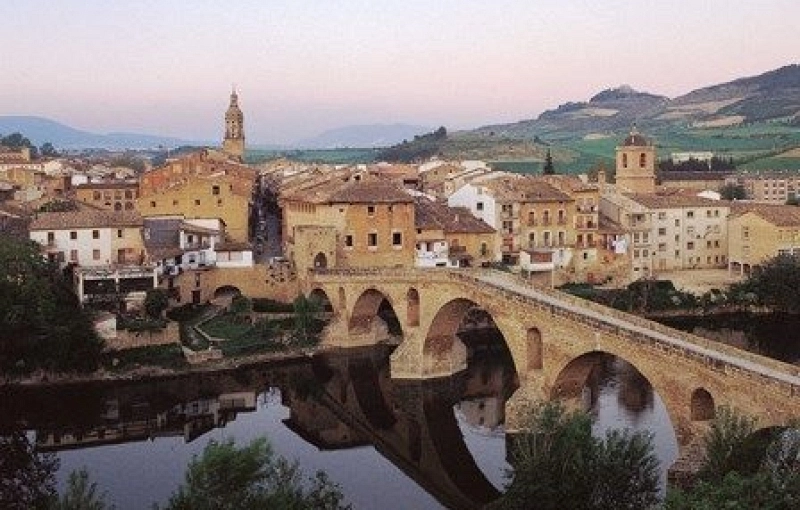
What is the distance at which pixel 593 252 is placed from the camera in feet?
181

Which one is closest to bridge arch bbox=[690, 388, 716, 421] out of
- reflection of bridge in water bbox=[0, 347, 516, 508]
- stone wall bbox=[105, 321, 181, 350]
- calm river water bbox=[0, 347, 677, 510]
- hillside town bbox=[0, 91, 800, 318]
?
calm river water bbox=[0, 347, 677, 510]

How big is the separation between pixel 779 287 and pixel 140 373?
109ft

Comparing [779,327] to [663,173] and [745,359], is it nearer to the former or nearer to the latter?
[745,359]

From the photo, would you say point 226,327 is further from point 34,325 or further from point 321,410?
point 34,325

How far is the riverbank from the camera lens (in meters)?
37.2

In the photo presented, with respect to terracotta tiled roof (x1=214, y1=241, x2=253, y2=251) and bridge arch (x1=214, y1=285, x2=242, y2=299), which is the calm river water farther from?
terracotta tiled roof (x1=214, y1=241, x2=253, y2=251)

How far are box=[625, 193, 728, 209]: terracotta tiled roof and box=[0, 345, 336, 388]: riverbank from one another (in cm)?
2822

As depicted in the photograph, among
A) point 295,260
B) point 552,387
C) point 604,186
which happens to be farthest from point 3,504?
point 604,186

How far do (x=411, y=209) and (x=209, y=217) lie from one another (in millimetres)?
11020

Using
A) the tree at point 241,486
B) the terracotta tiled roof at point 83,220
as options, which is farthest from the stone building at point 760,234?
the tree at point 241,486

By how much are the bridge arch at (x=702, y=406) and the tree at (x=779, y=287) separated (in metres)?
30.5

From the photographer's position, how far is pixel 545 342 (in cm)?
3023

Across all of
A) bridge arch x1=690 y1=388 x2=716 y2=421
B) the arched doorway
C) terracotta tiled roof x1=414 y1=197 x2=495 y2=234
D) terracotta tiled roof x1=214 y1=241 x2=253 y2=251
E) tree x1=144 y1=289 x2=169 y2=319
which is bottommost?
bridge arch x1=690 y1=388 x2=716 y2=421

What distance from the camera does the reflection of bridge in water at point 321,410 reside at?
31125 millimetres
